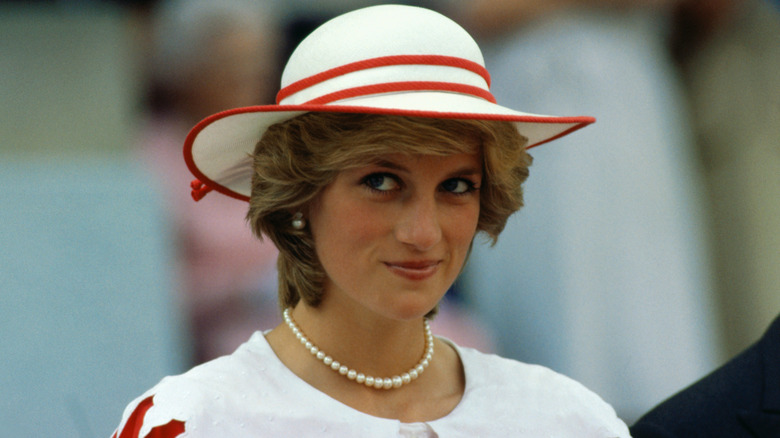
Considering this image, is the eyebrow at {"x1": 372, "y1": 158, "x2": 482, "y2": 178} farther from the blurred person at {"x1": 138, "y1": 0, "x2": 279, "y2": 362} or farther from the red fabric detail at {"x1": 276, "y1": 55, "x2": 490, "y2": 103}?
the blurred person at {"x1": 138, "y1": 0, "x2": 279, "y2": 362}

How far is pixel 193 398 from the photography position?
2.17 metres

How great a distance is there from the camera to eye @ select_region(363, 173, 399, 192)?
7.23 feet

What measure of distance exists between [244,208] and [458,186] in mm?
1666

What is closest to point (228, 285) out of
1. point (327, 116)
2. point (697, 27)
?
point (327, 116)

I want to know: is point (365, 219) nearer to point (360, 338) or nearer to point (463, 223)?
point (463, 223)

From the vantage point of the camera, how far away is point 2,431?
137 inches

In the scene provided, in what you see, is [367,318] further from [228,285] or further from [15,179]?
[15,179]

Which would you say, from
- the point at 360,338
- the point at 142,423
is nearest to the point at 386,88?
the point at 360,338

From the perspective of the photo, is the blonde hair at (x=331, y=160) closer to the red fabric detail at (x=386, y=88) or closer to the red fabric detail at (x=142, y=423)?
the red fabric detail at (x=386, y=88)

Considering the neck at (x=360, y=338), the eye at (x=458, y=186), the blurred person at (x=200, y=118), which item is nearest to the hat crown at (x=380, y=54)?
the eye at (x=458, y=186)

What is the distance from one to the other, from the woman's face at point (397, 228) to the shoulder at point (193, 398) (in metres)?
0.31

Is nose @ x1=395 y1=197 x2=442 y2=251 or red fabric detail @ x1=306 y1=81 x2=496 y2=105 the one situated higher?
red fabric detail @ x1=306 y1=81 x2=496 y2=105

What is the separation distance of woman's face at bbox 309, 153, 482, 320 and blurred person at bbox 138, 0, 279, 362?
4.96ft

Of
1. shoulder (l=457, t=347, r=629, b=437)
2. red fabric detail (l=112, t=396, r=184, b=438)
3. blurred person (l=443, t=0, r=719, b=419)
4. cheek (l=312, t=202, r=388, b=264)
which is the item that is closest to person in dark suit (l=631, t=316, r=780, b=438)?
shoulder (l=457, t=347, r=629, b=437)
